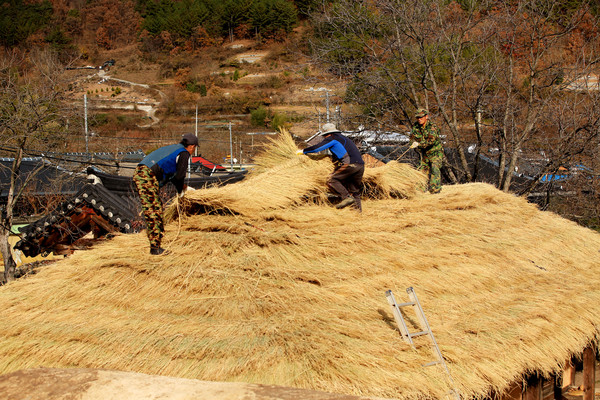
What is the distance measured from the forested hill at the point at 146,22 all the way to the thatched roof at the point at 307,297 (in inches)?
3034

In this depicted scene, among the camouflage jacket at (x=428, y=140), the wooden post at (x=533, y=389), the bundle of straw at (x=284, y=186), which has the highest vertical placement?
the camouflage jacket at (x=428, y=140)

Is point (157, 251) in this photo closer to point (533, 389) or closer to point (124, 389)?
point (124, 389)

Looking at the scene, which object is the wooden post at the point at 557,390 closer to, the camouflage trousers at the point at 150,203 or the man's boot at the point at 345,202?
the man's boot at the point at 345,202

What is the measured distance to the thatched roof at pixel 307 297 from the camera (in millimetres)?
3969

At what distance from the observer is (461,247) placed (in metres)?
6.18

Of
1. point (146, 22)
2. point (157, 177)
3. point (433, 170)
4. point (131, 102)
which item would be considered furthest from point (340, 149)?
point (146, 22)

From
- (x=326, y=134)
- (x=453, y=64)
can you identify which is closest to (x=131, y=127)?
(x=453, y=64)

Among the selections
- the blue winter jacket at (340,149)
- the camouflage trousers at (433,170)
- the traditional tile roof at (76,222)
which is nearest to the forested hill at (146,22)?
the traditional tile roof at (76,222)

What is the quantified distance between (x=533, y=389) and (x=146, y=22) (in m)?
99.0

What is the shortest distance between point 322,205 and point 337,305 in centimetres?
215

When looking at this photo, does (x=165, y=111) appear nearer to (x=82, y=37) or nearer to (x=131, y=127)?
(x=131, y=127)

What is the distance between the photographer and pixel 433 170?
27.2 ft

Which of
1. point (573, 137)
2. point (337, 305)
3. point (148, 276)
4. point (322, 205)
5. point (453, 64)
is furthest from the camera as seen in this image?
point (453, 64)

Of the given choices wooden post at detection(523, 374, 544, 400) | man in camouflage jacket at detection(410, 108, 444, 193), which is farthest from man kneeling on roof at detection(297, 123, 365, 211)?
wooden post at detection(523, 374, 544, 400)
